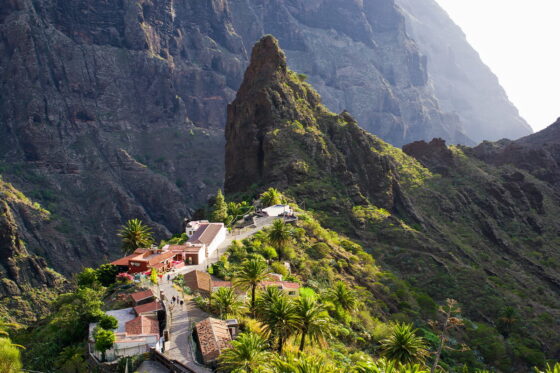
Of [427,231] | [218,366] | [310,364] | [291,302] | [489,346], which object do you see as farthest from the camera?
[427,231]

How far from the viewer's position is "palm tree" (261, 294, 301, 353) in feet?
124

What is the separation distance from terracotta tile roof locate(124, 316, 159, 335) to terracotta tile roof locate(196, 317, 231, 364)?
363 centimetres

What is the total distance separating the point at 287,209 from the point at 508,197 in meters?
78.7

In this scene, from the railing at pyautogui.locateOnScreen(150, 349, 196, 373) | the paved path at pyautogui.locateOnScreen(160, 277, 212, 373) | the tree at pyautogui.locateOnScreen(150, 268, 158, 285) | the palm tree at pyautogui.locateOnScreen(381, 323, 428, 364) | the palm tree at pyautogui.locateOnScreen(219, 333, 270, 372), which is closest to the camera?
the palm tree at pyautogui.locateOnScreen(219, 333, 270, 372)

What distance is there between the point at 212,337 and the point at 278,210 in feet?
157

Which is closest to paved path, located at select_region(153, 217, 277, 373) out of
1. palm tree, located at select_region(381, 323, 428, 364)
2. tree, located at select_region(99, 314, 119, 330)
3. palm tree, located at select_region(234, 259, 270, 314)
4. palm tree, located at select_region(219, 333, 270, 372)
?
palm tree, located at select_region(219, 333, 270, 372)

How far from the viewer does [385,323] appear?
67250 mm

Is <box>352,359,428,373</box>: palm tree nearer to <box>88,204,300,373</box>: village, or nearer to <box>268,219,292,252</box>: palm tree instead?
<box>88,204,300,373</box>: village

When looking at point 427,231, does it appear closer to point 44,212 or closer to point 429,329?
point 429,329

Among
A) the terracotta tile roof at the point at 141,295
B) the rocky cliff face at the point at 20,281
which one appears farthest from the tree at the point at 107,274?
the rocky cliff face at the point at 20,281

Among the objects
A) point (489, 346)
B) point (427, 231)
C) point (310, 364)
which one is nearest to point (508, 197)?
point (427, 231)

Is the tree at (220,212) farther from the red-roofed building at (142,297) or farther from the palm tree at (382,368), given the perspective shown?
the palm tree at (382,368)

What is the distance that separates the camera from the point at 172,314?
1800 inches

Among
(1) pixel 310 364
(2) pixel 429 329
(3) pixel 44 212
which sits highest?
(1) pixel 310 364
